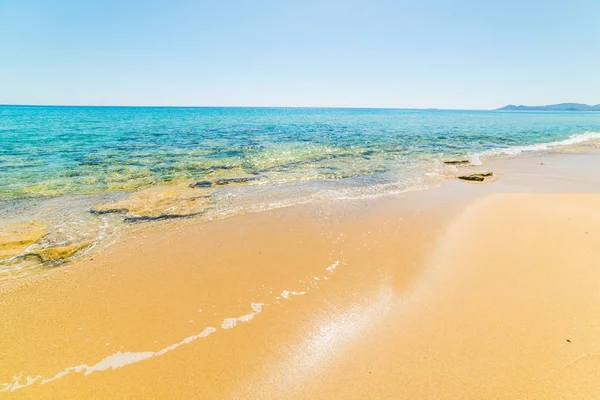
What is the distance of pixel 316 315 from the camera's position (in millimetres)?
4238

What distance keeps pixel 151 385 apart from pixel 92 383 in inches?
27.0

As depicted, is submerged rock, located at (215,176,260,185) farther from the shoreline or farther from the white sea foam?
the white sea foam

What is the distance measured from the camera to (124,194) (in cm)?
1026

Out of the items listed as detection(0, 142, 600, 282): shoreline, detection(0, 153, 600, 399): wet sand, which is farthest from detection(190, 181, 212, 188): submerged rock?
detection(0, 153, 600, 399): wet sand

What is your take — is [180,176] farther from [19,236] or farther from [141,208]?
[19,236]

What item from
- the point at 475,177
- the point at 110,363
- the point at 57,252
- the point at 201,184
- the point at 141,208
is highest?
the point at 475,177

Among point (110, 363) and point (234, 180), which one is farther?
point (234, 180)

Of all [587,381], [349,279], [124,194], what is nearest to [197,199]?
[124,194]

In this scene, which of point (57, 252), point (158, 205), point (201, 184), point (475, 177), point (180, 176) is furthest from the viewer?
point (180, 176)

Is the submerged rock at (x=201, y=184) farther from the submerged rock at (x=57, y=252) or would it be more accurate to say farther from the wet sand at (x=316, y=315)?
the submerged rock at (x=57, y=252)

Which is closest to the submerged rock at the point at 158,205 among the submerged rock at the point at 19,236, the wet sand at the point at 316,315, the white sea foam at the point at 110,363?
the wet sand at the point at 316,315

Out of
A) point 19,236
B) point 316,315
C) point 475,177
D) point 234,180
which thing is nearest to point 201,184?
point 234,180

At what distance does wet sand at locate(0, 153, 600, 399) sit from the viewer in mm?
3188

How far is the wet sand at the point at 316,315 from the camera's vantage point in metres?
3.19
